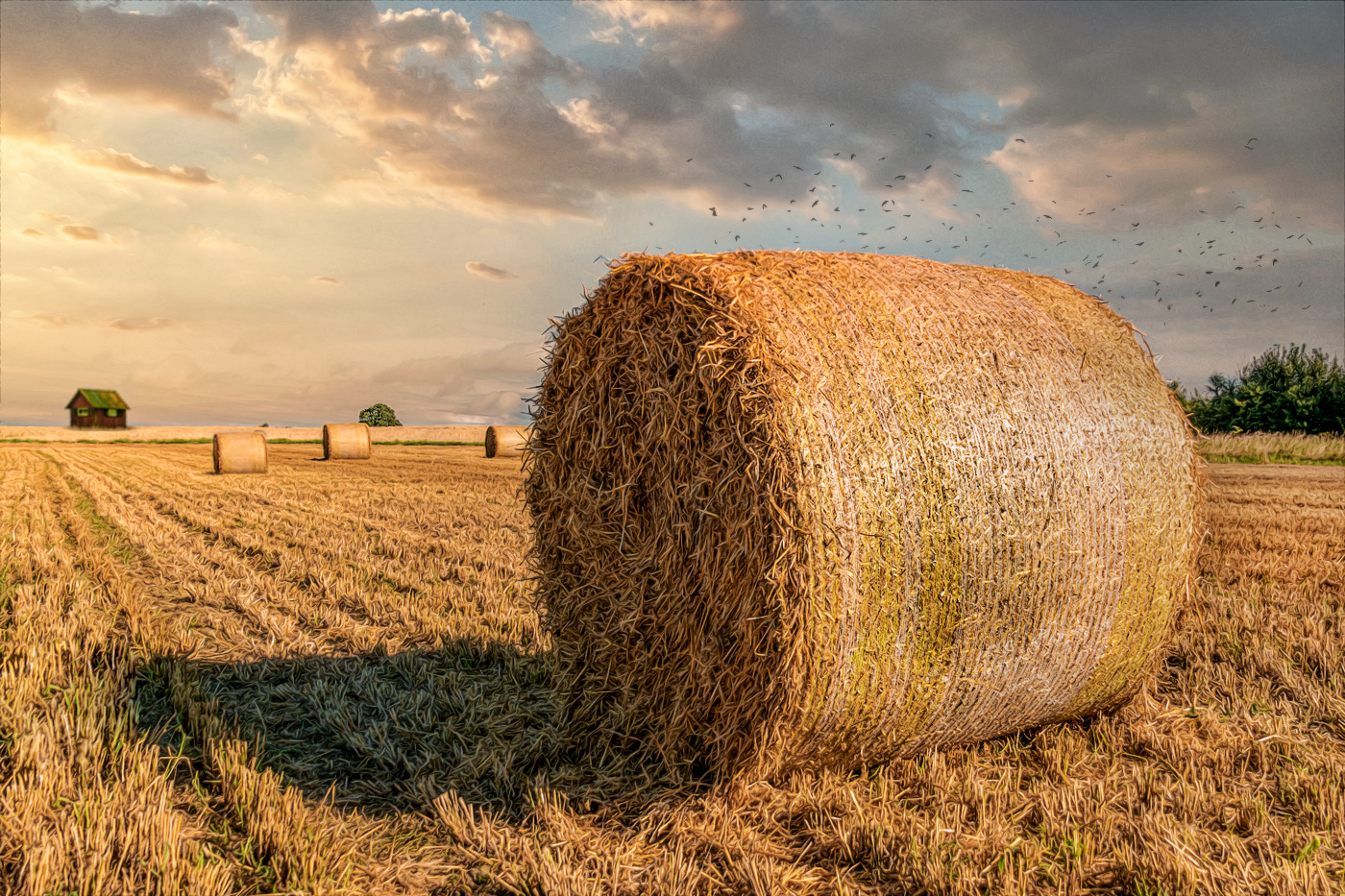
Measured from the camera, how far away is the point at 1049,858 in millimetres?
3262

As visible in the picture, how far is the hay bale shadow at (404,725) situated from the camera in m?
3.93

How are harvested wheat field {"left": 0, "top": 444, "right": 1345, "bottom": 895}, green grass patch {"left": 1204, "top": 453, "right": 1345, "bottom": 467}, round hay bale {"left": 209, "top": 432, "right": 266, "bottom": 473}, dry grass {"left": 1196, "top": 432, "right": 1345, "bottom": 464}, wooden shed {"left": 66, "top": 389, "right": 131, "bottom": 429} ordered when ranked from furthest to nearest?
wooden shed {"left": 66, "top": 389, "right": 131, "bottom": 429} → dry grass {"left": 1196, "top": 432, "right": 1345, "bottom": 464} → green grass patch {"left": 1204, "top": 453, "right": 1345, "bottom": 467} → round hay bale {"left": 209, "top": 432, "right": 266, "bottom": 473} → harvested wheat field {"left": 0, "top": 444, "right": 1345, "bottom": 895}

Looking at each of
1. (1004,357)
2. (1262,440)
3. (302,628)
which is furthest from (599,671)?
(1262,440)

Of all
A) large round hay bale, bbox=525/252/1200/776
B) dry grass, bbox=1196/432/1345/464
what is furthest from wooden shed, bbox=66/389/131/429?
large round hay bale, bbox=525/252/1200/776

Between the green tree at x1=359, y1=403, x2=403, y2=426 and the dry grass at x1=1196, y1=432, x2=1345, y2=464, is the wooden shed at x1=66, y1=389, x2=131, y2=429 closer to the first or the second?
the green tree at x1=359, y1=403, x2=403, y2=426

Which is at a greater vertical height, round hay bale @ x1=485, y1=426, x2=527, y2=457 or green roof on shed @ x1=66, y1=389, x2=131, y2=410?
green roof on shed @ x1=66, y1=389, x2=131, y2=410

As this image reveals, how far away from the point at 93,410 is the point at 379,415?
24637 mm

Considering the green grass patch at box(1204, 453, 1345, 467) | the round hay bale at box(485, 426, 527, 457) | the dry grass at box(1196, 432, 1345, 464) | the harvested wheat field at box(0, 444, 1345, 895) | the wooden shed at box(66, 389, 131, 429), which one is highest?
the wooden shed at box(66, 389, 131, 429)

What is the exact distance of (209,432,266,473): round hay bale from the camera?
21875 mm

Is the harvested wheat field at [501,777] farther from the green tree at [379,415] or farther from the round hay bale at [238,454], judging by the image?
the green tree at [379,415]

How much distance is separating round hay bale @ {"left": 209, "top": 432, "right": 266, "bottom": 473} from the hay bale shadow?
18072mm

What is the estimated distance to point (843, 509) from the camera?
3.50 m

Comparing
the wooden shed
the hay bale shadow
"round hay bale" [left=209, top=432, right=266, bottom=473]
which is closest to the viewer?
the hay bale shadow

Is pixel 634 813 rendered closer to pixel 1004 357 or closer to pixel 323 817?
pixel 323 817
